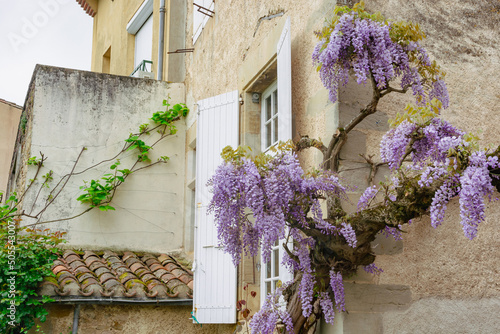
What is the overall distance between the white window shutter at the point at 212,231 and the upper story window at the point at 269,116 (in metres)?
0.25

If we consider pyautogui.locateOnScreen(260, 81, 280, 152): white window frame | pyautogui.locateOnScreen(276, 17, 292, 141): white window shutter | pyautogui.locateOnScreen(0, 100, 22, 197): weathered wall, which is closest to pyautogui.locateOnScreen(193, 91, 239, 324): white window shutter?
pyautogui.locateOnScreen(260, 81, 280, 152): white window frame

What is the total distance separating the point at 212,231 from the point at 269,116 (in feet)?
3.94

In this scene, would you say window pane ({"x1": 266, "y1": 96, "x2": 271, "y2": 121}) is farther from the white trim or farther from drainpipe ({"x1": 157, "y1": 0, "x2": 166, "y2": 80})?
the white trim

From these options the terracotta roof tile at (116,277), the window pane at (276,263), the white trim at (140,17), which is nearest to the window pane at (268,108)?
the window pane at (276,263)

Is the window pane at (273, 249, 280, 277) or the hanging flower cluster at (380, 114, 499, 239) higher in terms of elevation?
the hanging flower cluster at (380, 114, 499, 239)

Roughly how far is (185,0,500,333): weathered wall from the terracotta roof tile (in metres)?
2.50

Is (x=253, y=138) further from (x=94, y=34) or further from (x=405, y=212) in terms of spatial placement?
(x=94, y=34)

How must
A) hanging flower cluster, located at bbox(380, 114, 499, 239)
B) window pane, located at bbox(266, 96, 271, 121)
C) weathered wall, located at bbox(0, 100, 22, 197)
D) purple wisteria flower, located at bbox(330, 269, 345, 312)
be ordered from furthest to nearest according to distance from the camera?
weathered wall, located at bbox(0, 100, 22, 197) → window pane, located at bbox(266, 96, 271, 121) → purple wisteria flower, located at bbox(330, 269, 345, 312) → hanging flower cluster, located at bbox(380, 114, 499, 239)

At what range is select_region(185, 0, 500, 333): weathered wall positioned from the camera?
13.3 feet

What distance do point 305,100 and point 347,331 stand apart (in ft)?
5.58

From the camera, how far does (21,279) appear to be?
5.89 m

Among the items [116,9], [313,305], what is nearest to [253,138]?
[313,305]

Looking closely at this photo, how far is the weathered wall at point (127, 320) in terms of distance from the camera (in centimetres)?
598

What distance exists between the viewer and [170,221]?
25.8ft
